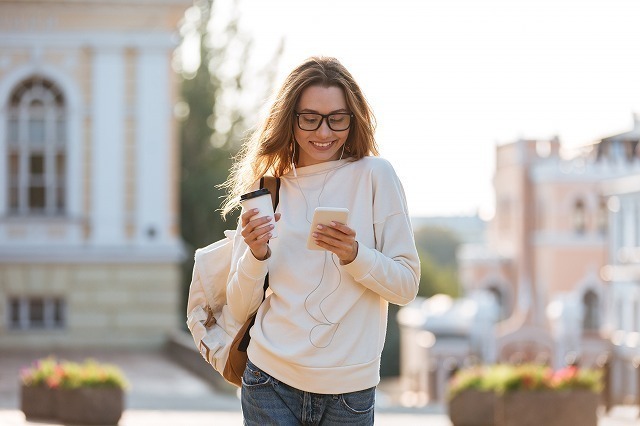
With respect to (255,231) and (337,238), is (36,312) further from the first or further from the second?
(337,238)

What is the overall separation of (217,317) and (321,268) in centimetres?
58

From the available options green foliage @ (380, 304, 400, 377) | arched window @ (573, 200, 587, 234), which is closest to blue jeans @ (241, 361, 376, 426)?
green foliage @ (380, 304, 400, 377)

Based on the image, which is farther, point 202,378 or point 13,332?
point 13,332

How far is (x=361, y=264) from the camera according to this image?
4344 millimetres

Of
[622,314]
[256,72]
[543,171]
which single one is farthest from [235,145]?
[543,171]

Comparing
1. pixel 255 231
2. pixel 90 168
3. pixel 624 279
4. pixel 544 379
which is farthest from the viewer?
pixel 624 279

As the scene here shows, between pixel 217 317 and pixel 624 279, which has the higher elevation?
pixel 217 317

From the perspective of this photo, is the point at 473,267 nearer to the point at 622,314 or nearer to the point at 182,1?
the point at 622,314

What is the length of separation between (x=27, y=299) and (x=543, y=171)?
54298 mm

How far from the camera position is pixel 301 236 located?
4559 mm

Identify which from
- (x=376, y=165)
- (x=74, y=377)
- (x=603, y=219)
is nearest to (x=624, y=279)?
(x=603, y=219)

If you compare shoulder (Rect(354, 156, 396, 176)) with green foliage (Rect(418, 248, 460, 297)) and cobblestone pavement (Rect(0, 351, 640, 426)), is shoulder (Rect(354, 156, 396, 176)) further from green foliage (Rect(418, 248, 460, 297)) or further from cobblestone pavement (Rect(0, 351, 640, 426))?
green foliage (Rect(418, 248, 460, 297))

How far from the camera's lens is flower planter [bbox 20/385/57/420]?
15.6 meters

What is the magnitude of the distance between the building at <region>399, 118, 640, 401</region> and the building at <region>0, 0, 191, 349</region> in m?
41.1
